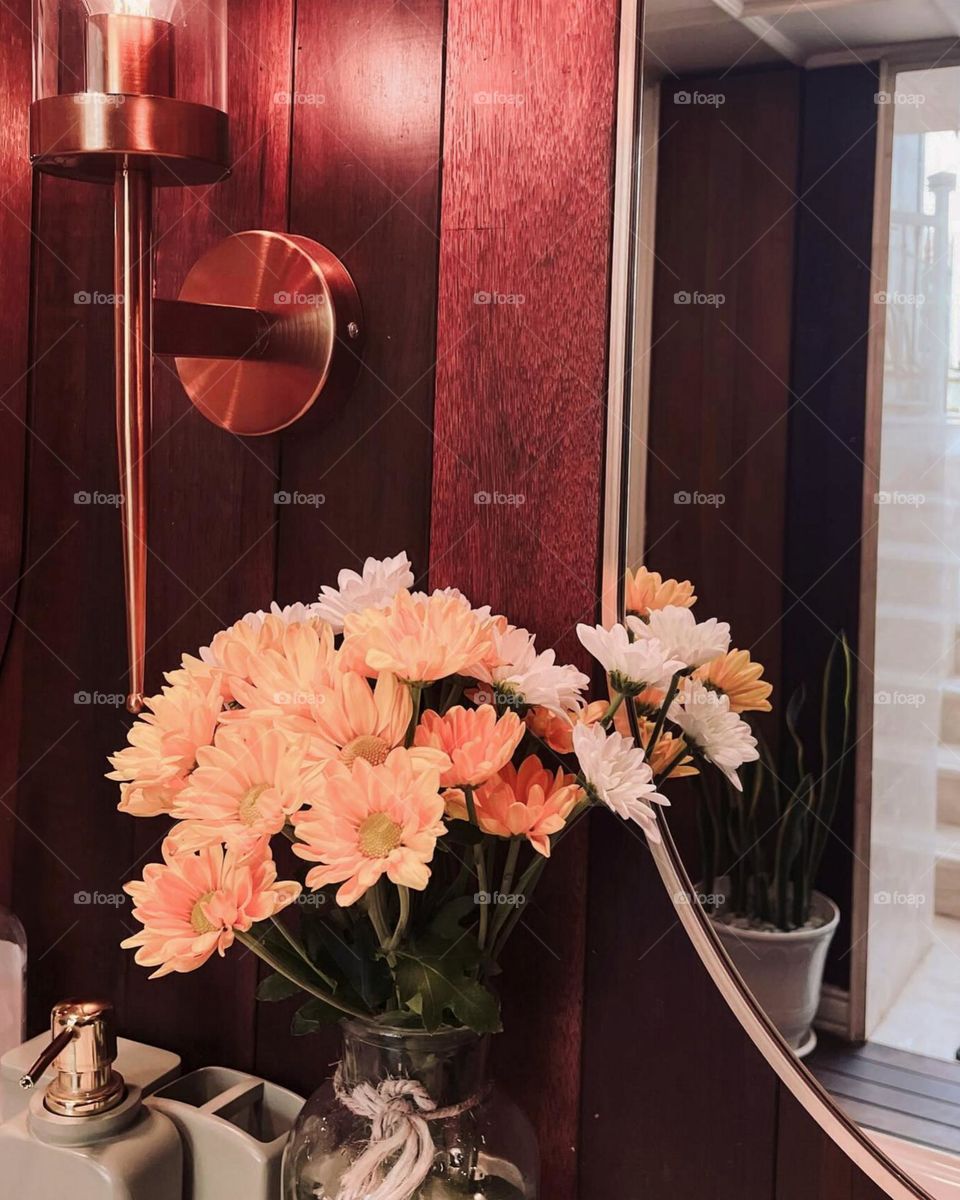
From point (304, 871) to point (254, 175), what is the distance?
0.47 m

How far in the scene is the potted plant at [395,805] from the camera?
63 centimetres

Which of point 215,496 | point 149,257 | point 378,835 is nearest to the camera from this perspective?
point 378,835

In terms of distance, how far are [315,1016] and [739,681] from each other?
0.29 m

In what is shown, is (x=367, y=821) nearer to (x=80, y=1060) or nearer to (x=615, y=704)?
(x=615, y=704)

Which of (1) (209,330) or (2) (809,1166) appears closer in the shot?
(2) (809,1166)

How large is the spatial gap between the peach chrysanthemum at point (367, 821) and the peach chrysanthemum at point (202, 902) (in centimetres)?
3

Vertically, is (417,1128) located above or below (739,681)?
below

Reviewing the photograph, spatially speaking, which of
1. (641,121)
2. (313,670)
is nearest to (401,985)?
(313,670)

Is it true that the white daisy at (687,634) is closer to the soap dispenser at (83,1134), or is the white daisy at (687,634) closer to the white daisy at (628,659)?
the white daisy at (628,659)

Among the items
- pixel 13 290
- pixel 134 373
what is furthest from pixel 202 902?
pixel 13 290

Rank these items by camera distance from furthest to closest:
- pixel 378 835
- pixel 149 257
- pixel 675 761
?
pixel 149 257
pixel 675 761
pixel 378 835

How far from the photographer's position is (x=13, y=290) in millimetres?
983

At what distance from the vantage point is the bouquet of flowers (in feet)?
2.04

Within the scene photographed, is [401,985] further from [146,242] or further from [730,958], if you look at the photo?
[146,242]
